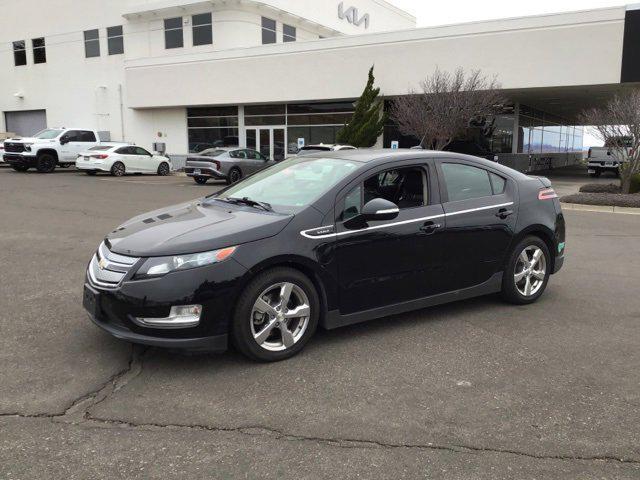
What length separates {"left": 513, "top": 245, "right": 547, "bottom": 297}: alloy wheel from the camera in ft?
18.3

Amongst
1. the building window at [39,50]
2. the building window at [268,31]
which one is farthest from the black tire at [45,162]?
the building window at [39,50]

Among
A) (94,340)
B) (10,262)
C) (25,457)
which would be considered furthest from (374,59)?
(25,457)

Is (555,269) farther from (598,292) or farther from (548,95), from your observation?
(548,95)

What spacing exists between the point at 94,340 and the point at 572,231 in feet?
29.9

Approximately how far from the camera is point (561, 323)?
5.13m

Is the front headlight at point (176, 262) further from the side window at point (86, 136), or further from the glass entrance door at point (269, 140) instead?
the glass entrance door at point (269, 140)

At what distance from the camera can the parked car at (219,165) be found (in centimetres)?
2098

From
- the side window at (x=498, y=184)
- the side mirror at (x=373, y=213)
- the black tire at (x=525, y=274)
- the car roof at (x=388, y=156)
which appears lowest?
Answer: the black tire at (x=525, y=274)

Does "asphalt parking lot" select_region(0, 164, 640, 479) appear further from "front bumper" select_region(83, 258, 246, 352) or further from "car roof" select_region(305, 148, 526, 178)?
"car roof" select_region(305, 148, 526, 178)

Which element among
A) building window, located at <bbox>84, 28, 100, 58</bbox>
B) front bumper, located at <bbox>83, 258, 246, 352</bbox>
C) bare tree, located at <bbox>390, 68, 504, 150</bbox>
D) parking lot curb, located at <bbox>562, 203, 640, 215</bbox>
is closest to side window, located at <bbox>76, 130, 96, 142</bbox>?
building window, located at <bbox>84, 28, 100, 58</bbox>

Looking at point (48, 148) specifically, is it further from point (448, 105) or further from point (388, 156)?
point (388, 156)

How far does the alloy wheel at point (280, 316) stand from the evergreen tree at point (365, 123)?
69.4 ft

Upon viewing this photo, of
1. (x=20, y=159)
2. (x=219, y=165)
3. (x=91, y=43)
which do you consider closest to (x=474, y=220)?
(x=219, y=165)

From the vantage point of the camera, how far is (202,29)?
103ft
